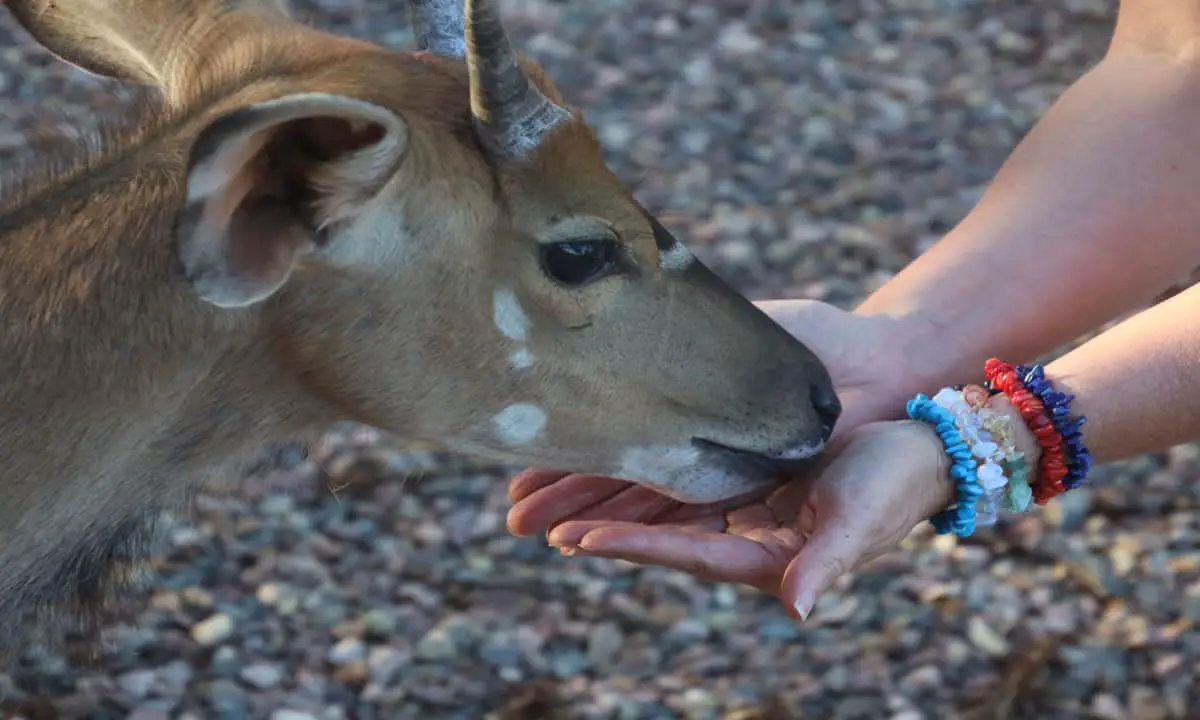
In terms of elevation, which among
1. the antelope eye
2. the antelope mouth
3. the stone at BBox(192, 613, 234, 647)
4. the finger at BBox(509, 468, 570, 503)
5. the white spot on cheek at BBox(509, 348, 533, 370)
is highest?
the antelope eye

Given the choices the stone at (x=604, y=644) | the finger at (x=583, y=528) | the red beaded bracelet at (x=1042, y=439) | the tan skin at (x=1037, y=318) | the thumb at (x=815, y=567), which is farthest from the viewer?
the stone at (x=604, y=644)

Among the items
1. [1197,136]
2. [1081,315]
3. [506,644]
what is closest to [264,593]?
[506,644]

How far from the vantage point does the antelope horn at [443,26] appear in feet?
8.62

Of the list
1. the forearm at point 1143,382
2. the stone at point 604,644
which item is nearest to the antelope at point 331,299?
the forearm at point 1143,382

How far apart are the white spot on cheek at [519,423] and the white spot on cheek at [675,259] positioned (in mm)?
303

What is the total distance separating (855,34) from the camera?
6410 millimetres

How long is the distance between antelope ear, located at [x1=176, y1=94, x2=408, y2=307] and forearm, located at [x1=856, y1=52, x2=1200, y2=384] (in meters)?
1.44

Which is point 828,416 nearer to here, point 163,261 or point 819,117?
point 163,261

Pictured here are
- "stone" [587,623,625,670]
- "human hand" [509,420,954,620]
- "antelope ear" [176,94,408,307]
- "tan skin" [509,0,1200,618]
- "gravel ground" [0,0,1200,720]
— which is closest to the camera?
"antelope ear" [176,94,408,307]

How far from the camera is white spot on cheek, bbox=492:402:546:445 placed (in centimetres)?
265

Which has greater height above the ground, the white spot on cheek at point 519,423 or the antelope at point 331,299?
the antelope at point 331,299

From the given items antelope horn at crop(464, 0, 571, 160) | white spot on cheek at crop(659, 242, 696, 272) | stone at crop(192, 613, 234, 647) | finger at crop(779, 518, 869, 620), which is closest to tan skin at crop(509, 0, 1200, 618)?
finger at crop(779, 518, 869, 620)

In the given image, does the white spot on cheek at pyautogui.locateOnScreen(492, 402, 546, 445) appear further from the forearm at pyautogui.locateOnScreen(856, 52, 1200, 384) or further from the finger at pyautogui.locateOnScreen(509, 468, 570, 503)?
the forearm at pyautogui.locateOnScreen(856, 52, 1200, 384)

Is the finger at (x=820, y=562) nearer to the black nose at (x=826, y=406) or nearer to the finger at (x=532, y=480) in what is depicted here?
the black nose at (x=826, y=406)
